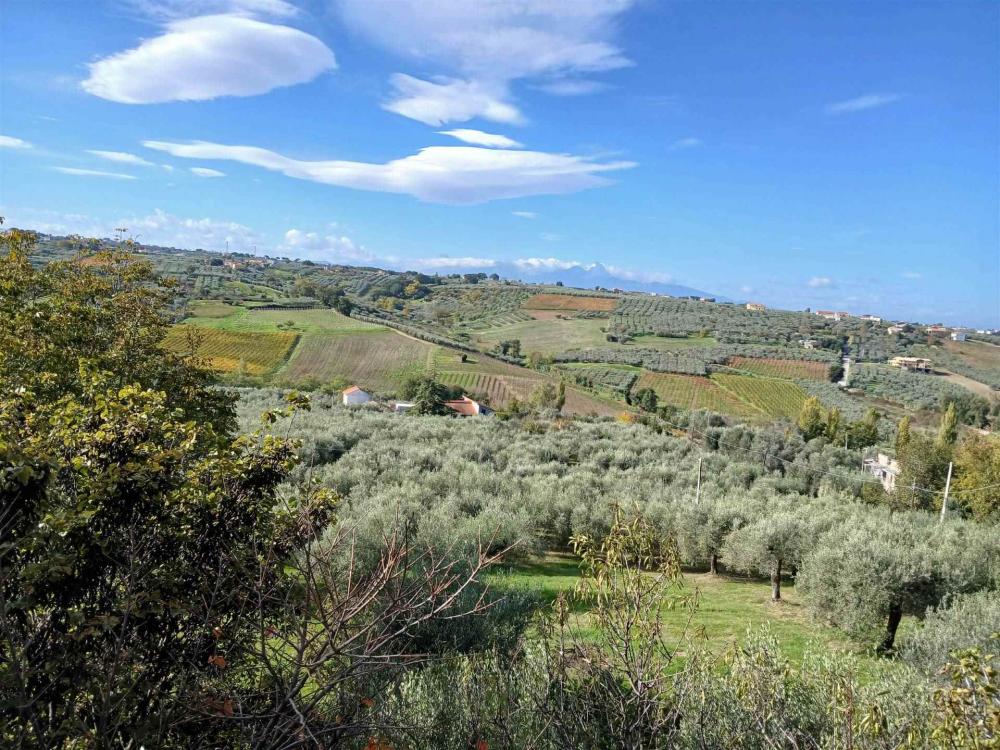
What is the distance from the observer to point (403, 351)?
82500 mm

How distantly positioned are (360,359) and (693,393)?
4322 cm

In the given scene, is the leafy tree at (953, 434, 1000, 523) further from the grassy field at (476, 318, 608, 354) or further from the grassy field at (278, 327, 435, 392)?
the grassy field at (476, 318, 608, 354)

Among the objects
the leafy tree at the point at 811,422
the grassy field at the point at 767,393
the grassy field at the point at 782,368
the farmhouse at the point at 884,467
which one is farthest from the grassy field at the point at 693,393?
Answer: the farmhouse at the point at 884,467

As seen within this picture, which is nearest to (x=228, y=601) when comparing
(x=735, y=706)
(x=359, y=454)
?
(x=735, y=706)

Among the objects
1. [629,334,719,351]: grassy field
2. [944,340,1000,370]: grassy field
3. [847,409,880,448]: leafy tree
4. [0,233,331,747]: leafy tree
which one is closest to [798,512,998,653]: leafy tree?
[0,233,331,747]: leafy tree

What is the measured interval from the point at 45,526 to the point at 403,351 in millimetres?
79003

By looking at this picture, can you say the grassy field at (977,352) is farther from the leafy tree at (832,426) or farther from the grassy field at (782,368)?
the leafy tree at (832,426)

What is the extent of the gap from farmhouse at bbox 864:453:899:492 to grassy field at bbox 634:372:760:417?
22420 mm

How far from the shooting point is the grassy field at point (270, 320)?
77750 millimetres

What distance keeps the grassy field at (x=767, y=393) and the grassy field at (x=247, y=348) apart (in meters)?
57.8

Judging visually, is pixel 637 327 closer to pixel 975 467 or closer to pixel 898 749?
pixel 975 467

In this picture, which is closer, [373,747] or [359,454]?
[373,747]

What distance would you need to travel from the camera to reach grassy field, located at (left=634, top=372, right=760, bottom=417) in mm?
Answer: 72688

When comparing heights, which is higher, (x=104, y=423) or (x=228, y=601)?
(x=104, y=423)
